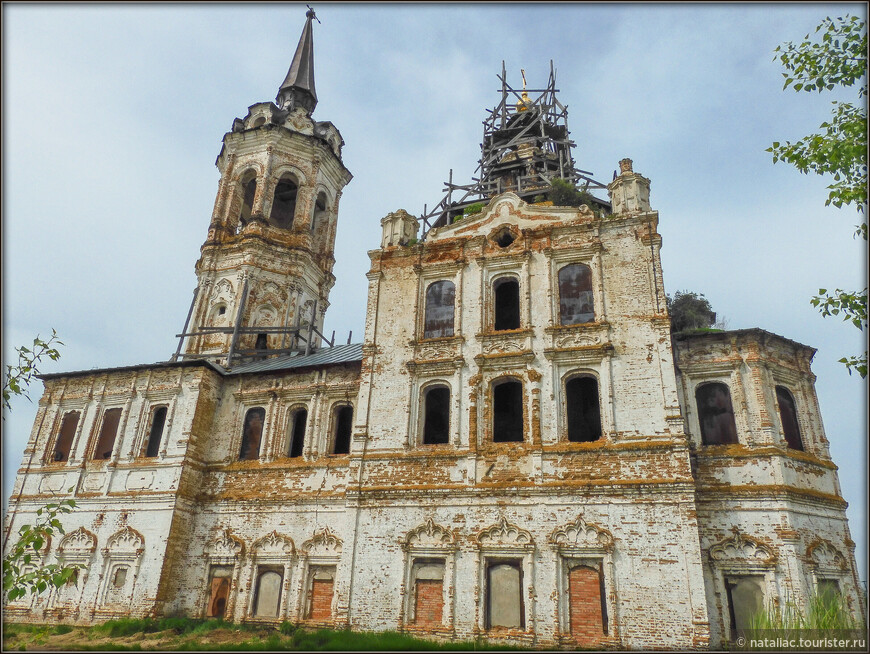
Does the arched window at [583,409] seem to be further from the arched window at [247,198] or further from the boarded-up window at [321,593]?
the arched window at [247,198]

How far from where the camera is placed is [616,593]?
13.7 meters

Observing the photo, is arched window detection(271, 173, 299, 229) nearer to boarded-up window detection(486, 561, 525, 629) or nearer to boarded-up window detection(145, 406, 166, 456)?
boarded-up window detection(145, 406, 166, 456)

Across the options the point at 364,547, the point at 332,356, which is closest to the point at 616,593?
the point at 364,547

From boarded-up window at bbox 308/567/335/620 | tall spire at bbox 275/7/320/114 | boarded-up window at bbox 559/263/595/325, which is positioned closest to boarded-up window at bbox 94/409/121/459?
boarded-up window at bbox 308/567/335/620

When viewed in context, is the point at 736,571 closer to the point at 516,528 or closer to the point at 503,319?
the point at 516,528

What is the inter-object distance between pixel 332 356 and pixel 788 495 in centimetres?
1358

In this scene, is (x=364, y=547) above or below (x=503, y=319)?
below

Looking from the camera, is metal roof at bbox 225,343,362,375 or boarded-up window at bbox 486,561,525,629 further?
metal roof at bbox 225,343,362,375

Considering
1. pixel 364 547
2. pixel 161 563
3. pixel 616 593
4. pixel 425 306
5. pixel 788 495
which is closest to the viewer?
pixel 616 593

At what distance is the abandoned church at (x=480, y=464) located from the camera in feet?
46.8

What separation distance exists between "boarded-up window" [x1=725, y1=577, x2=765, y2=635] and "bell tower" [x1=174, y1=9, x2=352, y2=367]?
15.3 m

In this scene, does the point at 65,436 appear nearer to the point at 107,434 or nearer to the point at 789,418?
the point at 107,434

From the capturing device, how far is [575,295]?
1727 centimetres

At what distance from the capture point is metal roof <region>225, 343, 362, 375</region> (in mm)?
19703
